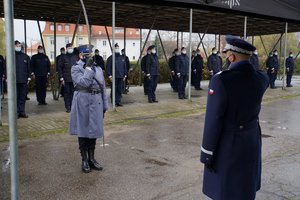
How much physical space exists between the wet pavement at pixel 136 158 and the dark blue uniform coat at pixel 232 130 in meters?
1.27

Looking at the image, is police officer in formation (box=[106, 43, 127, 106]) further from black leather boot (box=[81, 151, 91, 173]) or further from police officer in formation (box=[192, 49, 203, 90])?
police officer in formation (box=[192, 49, 203, 90])

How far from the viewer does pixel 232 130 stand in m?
2.84

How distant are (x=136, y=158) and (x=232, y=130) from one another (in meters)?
3.06

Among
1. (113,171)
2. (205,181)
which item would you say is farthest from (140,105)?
(205,181)

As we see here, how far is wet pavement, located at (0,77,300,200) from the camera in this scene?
4270 millimetres

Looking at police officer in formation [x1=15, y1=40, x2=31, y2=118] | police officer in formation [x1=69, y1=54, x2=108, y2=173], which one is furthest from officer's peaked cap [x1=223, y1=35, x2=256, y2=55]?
police officer in formation [x1=15, y1=40, x2=31, y2=118]

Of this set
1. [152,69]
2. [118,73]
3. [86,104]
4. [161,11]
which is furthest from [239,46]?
[161,11]

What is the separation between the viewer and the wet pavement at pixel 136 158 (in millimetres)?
4270

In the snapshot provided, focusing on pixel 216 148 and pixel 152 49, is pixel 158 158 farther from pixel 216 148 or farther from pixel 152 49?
pixel 152 49

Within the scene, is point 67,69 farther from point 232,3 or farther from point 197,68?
A: point 197,68

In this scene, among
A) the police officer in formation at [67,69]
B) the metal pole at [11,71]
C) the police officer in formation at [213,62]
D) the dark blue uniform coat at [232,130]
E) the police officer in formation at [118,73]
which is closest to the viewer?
the metal pole at [11,71]

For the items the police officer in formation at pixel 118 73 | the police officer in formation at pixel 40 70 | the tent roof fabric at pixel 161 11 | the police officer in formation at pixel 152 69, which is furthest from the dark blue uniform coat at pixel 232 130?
the police officer in formation at pixel 40 70

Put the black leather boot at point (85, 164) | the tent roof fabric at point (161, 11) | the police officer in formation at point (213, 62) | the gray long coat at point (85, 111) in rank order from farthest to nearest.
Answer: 1. the police officer in formation at point (213, 62)
2. the tent roof fabric at point (161, 11)
3. the black leather boot at point (85, 164)
4. the gray long coat at point (85, 111)

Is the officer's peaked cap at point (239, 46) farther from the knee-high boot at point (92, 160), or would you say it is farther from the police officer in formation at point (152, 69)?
the police officer in formation at point (152, 69)
